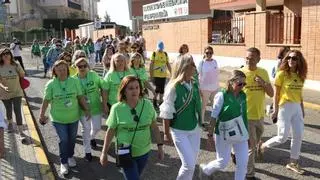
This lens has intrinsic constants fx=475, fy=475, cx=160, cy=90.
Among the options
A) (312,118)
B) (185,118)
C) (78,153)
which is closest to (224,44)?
(312,118)

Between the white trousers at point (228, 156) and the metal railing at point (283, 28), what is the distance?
457 inches

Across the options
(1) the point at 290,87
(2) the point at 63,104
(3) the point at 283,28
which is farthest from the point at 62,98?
(3) the point at 283,28

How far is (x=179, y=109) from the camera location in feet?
17.2

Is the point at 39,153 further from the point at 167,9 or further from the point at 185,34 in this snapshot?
the point at 167,9

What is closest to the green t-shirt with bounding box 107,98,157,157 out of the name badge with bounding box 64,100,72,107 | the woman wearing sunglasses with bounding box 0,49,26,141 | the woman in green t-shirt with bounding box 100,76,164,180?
the woman in green t-shirt with bounding box 100,76,164,180

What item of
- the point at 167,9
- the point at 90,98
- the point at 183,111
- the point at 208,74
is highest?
the point at 167,9

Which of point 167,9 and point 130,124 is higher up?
point 167,9

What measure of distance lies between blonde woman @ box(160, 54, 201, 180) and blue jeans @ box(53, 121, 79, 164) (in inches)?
78.3

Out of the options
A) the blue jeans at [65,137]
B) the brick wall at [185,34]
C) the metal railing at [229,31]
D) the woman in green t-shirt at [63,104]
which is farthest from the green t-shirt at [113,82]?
the brick wall at [185,34]

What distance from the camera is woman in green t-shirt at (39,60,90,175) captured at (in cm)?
661

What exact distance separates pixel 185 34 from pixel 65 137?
63.5ft

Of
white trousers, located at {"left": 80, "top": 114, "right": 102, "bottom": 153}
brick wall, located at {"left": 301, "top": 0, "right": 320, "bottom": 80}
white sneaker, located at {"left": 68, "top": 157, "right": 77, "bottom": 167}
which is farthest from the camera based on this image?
brick wall, located at {"left": 301, "top": 0, "right": 320, "bottom": 80}

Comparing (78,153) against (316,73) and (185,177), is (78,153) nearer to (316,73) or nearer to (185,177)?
(185,177)

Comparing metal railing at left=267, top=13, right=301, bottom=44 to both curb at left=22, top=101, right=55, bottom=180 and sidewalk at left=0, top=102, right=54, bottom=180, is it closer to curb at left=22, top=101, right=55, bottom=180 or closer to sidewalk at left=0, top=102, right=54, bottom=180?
curb at left=22, top=101, right=55, bottom=180
